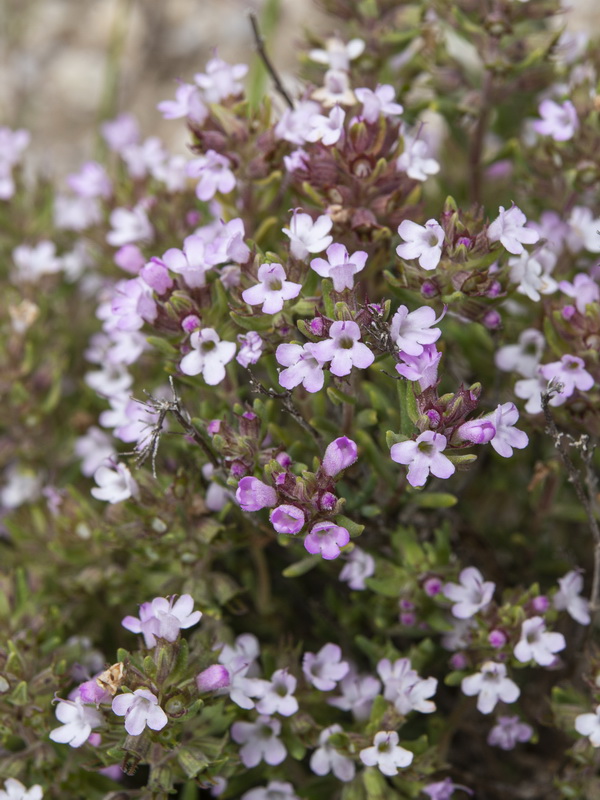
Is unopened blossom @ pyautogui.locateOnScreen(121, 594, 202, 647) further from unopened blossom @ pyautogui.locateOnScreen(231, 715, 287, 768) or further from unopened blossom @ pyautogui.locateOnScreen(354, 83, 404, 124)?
unopened blossom @ pyautogui.locateOnScreen(354, 83, 404, 124)

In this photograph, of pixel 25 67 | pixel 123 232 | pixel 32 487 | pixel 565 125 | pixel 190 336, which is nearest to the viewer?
pixel 190 336

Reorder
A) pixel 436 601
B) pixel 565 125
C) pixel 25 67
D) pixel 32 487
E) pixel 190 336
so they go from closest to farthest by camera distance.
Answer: pixel 190 336 → pixel 436 601 → pixel 565 125 → pixel 32 487 → pixel 25 67

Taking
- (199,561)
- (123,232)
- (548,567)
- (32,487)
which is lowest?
(548,567)

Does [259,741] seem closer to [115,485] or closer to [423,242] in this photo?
[115,485]

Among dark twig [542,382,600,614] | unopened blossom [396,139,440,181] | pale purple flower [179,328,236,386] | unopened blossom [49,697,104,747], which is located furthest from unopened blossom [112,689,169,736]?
unopened blossom [396,139,440,181]

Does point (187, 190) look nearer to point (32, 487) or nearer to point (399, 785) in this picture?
point (32, 487)

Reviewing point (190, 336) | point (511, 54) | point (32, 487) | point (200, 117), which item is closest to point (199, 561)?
point (190, 336)

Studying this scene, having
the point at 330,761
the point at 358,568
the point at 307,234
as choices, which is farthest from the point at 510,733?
the point at 307,234
